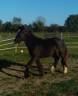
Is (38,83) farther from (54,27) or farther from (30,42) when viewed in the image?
(54,27)

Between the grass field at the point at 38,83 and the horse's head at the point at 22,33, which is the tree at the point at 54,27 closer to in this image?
the grass field at the point at 38,83

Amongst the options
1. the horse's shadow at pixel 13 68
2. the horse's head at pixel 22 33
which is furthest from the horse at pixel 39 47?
the horse's shadow at pixel 13 68

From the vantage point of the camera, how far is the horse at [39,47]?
406 inches

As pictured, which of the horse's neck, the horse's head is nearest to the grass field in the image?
the horse's neck

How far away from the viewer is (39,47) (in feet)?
34.5

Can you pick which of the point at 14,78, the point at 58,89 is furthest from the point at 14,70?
the point at 58,89

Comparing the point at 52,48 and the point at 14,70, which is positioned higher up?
the point at 52,48

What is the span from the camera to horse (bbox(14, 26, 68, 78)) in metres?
10.3

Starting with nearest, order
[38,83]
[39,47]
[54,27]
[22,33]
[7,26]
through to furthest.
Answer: [38,83] < [22,33] < [39,47] < [54,27] < [7,26]

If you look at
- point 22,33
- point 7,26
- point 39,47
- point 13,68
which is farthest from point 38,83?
point 7,26

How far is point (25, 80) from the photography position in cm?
995

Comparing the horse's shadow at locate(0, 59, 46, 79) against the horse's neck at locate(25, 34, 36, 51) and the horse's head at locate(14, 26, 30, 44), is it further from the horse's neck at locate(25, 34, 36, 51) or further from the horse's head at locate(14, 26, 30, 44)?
the horse's head at locate(14, 26, 30, 44)

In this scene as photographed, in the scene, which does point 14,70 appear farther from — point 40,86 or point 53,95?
point 53,95

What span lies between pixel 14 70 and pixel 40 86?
3396 mm
